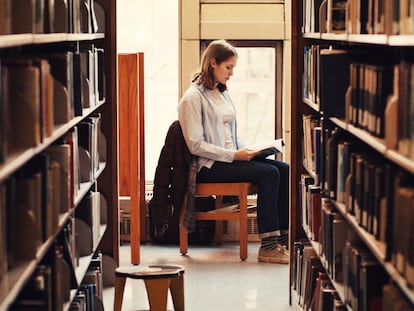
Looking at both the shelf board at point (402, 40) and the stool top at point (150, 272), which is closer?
the shelf board at point (402, 40)

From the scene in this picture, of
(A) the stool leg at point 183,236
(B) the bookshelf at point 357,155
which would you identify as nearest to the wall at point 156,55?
(A) the stool leg at point 183,236

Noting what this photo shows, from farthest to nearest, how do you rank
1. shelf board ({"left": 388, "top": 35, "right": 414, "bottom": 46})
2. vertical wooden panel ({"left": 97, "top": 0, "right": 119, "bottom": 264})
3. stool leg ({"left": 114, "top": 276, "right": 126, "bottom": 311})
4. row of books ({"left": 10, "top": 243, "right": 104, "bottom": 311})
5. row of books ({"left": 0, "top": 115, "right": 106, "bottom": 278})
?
vertical wooden panel ({"left": 97, "top": 0, "right": 119, "bottom": 264})
stool leg ({"left": 114, "top": 276, "right": 126, "bottom": 311})
row of books ({"left": 10, "top": 243, "right": 104, "bottom": 311})
row of books ({"left": 0, "top": 115, "right": 106, "bottom": 278})
shelf board ({"left": 388, "top": 35, "right": 414, "bottom": 46})

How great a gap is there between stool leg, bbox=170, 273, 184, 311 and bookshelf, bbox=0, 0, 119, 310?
0.38m

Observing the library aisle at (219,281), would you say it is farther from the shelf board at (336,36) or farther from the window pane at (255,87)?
the shelf board at (336,36)

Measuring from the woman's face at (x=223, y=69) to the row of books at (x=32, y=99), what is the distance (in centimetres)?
254

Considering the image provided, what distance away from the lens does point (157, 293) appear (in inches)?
207

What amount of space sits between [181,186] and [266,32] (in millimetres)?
1442

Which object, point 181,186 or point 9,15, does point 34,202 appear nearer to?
point 9,15

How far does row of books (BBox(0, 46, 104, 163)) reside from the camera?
308 centimetres

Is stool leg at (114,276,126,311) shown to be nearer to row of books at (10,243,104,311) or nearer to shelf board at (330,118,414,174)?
row of books at (10,243,104,311)

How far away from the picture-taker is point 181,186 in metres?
6.87

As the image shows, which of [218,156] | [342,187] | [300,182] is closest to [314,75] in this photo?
[300,182]

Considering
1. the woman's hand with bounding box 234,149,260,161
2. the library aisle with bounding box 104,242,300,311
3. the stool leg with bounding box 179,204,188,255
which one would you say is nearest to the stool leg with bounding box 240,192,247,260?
the library aisle with bounding box 104,242,300,311

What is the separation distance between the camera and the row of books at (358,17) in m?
3.06
